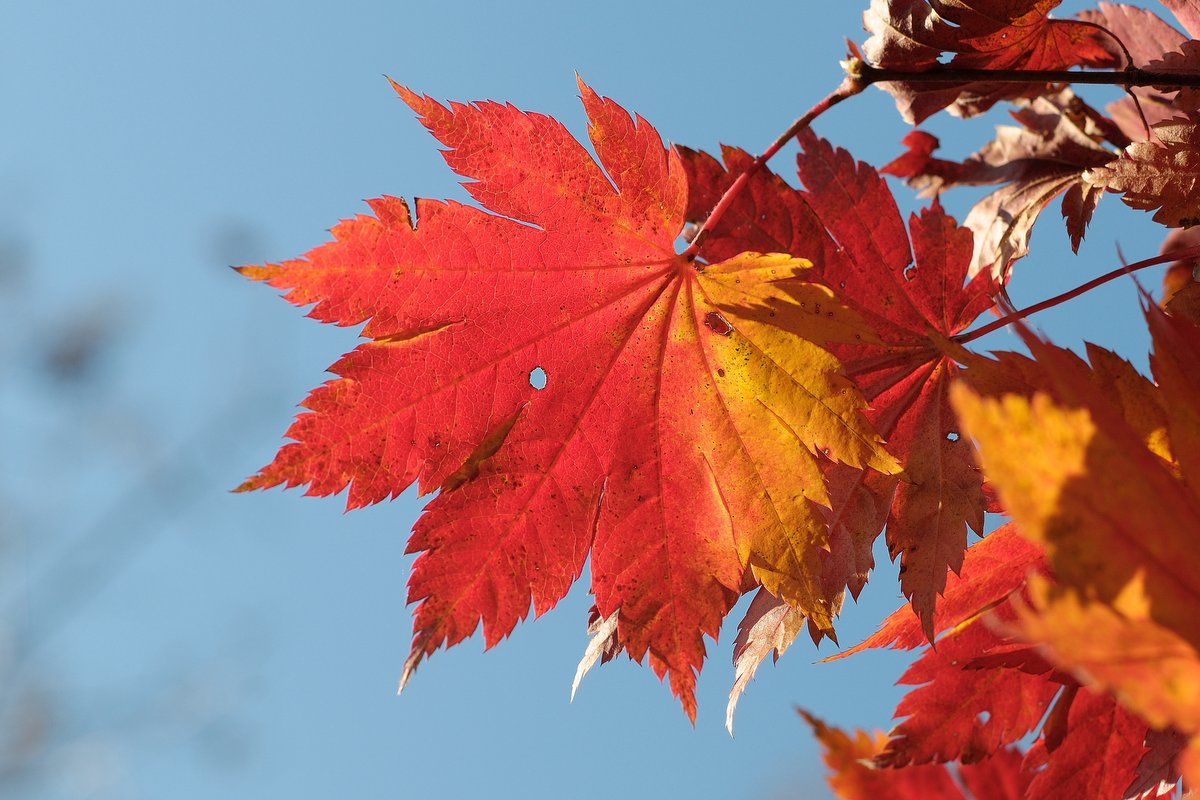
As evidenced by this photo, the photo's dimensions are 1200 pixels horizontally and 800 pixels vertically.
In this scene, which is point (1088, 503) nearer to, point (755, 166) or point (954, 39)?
point (755, 166)

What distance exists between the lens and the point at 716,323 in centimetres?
108

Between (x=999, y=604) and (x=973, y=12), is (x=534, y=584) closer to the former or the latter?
(x=999, y=604)

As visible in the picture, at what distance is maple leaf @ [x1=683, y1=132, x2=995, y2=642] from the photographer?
101 cm

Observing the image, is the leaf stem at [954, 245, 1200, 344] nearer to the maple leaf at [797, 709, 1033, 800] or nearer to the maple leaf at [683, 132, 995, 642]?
the maple leaf at [683, 132, 995, 642]

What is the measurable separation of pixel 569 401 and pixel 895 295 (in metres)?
0.38

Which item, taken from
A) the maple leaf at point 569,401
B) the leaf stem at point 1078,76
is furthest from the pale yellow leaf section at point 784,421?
the leaf stem at point 1078,76

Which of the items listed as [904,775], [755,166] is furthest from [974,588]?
[755,166]

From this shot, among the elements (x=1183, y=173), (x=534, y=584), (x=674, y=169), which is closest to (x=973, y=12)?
(x=1183, y=173)

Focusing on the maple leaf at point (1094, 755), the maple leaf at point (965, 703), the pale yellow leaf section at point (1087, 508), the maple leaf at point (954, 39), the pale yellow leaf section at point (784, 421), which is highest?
the maple leaf at point (954, 39)

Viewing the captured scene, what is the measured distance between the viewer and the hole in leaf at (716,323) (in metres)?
1.07

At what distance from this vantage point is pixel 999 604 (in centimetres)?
100

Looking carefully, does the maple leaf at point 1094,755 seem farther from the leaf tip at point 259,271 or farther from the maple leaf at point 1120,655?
the leaf tip at point 259,271

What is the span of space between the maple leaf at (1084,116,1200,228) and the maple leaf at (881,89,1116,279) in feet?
0.71

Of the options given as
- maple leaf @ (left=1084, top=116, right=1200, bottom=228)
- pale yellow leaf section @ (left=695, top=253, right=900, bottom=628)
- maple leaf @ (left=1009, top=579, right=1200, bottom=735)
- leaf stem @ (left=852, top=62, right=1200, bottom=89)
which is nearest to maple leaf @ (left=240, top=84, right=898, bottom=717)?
pale yellow leaf section @ (left=695, top=253, right=900, bottom=628)
